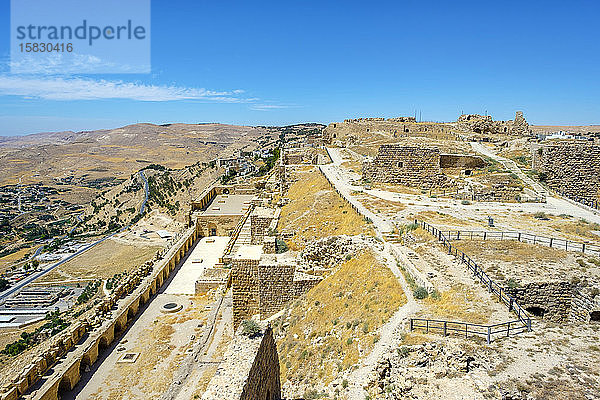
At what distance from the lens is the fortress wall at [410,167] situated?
19000 millimetres

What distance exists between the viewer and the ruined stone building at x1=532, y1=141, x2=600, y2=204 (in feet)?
53.9

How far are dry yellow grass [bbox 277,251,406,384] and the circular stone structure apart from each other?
8563 millimetres

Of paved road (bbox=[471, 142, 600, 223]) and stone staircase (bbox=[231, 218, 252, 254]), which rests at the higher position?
paved road (bbox=[471, 142, 600, 223])

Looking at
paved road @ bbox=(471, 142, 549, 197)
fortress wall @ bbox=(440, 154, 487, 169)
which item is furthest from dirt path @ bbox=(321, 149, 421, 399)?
fortress wall @ bbox=(440, 154, 487, 169)

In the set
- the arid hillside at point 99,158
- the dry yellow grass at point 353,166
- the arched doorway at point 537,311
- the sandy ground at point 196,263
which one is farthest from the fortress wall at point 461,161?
the arid hillside at point 99,158

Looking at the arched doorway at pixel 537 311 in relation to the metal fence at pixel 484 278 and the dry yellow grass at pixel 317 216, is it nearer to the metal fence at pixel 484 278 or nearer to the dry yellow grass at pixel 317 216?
the metal fence at pixel 484 278

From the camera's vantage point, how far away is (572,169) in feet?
56.1

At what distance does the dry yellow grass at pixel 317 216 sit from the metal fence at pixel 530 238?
9.01 ft

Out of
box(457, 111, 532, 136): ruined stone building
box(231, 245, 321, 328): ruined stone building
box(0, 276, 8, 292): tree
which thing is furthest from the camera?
box(0, 276, 8, 292): tree

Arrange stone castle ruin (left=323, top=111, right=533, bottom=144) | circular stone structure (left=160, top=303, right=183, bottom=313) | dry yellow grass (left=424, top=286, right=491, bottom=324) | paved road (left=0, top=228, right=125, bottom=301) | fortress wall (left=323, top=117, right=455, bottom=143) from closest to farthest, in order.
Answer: dry yellow grass (left=424, top=286, right=491, bottom=324) → circular stone structure (left=160, top=303, right=183, bottom=313) → stone castle ruin (left=323, top=111, right=533, bottom=144) → paved road (left=0, top=228, right=125, bottom=301) → fortress wall (left=323, top=117, right=455, bottom=143)

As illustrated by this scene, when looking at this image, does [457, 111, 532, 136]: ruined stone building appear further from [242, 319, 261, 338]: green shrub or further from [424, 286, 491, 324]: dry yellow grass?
[242, 319, 261, 338]: green shrub

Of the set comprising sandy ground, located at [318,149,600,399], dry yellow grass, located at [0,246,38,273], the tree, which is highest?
sandy ground, located at [318,149,600,399]

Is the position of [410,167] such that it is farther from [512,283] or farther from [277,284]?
[512,283]

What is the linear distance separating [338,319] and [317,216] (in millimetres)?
7823
